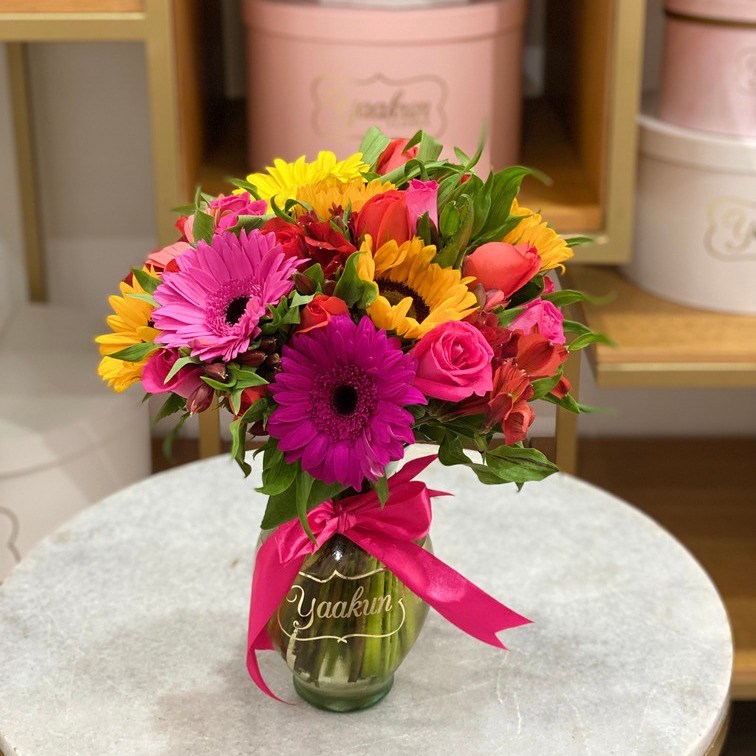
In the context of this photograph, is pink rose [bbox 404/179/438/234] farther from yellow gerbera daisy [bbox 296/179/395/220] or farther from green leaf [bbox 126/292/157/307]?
green leaf [bbox 126/292/157/307]

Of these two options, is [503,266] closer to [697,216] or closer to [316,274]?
[316,274]

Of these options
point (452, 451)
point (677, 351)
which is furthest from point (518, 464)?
point (677, 351)

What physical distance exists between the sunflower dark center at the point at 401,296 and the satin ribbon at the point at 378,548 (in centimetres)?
14

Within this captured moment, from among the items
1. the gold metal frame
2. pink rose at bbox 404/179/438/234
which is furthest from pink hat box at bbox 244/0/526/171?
pink rose at bbox 404/179/438/234

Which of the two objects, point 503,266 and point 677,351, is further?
point 677,351

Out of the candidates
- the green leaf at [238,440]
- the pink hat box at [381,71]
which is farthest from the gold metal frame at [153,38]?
the green leaf at [238,440]

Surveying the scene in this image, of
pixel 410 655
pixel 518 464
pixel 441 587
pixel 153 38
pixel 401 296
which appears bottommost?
pixel 410 655

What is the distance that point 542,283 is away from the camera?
2.35 feet

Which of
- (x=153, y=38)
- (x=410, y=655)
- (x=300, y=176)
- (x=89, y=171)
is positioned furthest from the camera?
(x=89, y=171)

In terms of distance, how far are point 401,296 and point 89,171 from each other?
3.25 ft

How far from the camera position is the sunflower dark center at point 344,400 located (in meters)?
0.64

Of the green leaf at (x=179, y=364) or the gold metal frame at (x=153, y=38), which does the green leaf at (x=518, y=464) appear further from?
the gold metal frame at (x=153, y=38)

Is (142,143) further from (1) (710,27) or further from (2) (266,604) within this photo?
(2) (266,604)

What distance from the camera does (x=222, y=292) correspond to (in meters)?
0.64
